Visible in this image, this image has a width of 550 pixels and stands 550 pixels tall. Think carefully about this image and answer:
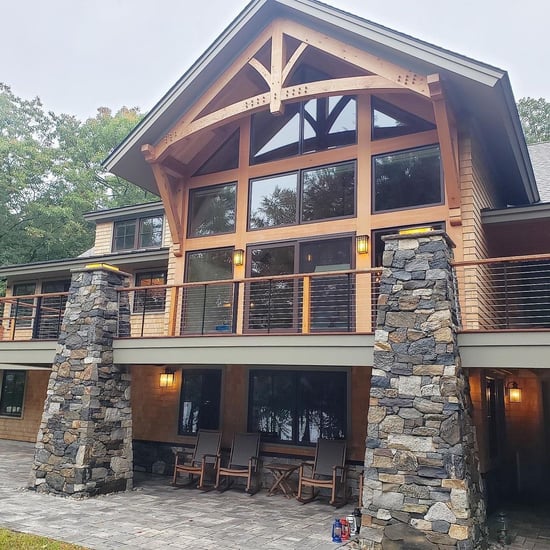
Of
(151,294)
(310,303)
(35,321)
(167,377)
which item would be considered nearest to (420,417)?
(310,303)

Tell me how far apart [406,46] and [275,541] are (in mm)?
6947

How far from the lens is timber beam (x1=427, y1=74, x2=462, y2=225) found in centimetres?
775

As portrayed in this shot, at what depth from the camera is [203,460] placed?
9352 mm

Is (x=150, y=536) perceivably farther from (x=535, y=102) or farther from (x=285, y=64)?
(x=535, y=102)

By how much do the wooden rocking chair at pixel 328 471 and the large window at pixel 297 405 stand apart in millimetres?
334

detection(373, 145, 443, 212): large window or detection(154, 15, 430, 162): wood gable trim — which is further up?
detection(154, 15, 430, 162): wood gable trim

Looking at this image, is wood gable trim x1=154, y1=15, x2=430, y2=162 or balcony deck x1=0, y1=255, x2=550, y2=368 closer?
balcony deck x1=0, y1=255, x2=550, y2=368

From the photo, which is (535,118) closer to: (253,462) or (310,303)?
(310,303)

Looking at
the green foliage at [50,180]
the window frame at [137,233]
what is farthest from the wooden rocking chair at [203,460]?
the green foliage at [50,180]

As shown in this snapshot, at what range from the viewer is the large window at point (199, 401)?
10.4 metres

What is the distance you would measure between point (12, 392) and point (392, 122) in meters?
12.6

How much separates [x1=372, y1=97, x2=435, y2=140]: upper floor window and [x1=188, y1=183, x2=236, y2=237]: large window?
9.87 ft

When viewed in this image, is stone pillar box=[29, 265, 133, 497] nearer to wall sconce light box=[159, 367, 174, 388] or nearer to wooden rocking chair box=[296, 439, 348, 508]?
wall sconce light box=[159, 367, 174, 388]

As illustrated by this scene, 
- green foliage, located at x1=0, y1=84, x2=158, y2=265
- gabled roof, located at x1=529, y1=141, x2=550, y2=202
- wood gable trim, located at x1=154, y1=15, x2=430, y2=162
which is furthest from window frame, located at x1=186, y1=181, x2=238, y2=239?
green foliage, located at x1=0, y1=84, x2=158, y2=265
